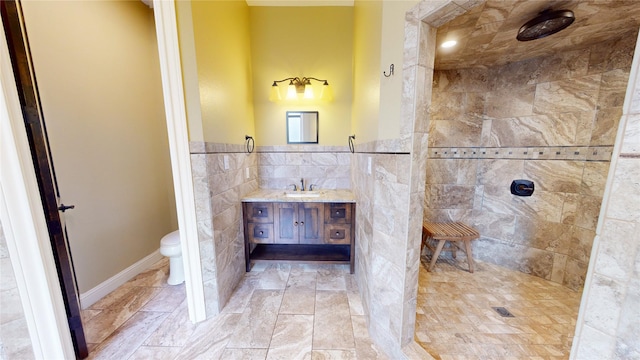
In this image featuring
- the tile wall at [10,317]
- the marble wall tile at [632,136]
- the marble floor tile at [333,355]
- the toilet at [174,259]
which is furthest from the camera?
the toilet at [174,259]

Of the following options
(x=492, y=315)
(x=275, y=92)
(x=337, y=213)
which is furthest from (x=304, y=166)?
(x=492, y=315)

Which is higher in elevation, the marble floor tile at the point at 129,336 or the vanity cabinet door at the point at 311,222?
the vanity cabinet door at the point at 311,222

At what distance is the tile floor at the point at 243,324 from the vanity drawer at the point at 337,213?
2.06 ft

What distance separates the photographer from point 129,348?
1.42 meters

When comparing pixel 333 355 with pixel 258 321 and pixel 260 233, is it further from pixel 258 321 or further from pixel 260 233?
pixel 260 233

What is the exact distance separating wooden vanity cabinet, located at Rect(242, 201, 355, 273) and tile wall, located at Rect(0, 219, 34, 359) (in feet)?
4.58

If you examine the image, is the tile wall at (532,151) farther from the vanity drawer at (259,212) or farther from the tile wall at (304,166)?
the vanity drawer at (259,212)

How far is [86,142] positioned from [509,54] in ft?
13.0

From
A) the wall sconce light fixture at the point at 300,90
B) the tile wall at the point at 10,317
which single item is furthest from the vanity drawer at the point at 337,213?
the tile wall at the point at 10,317

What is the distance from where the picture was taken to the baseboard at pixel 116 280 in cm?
177

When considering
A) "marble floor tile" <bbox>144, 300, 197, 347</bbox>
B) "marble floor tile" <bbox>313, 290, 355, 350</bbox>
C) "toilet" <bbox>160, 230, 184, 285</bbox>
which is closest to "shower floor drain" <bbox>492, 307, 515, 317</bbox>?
"marble floor tile" <bbox>313, 290, 355, 350</bbox>

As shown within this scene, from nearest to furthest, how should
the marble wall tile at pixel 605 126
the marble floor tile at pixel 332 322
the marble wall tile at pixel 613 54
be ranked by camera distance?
the marble floor tile at pixel 332 322
the marble wall tile at pixel 613 54
the marble wall tile at pixel 605 126

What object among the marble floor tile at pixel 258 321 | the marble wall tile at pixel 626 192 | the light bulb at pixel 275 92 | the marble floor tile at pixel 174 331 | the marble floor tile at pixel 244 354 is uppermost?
the light bulb at pixel 275 92

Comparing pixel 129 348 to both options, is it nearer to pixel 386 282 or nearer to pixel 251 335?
pixel 251 335
